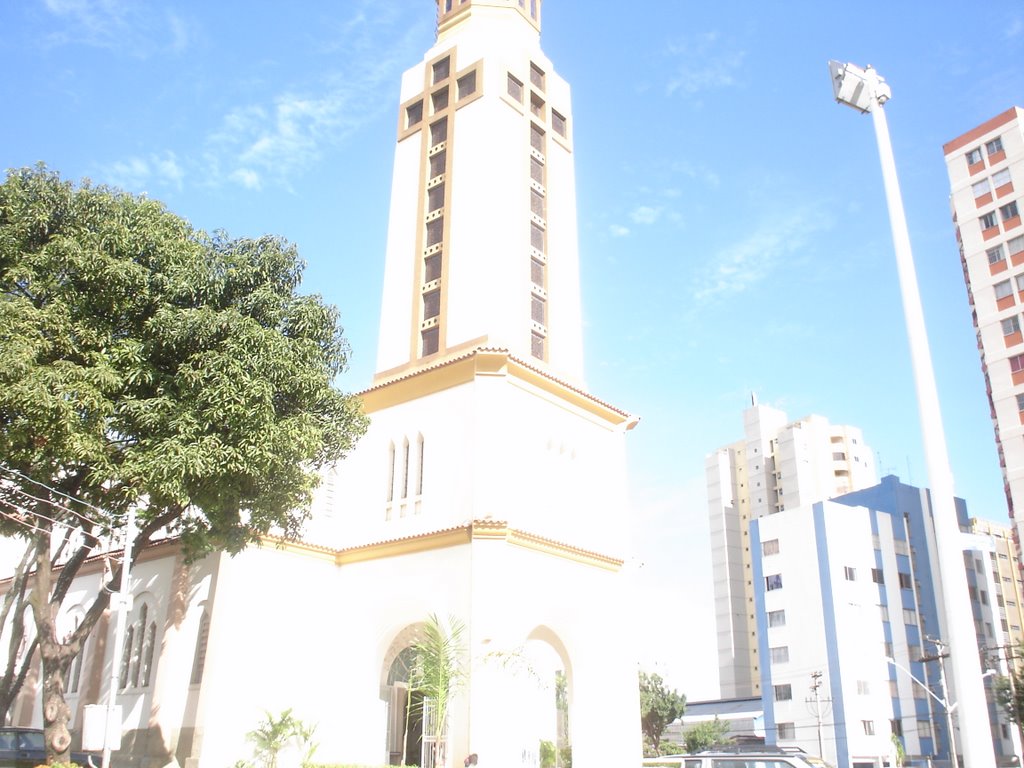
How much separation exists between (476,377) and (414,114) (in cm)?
1170

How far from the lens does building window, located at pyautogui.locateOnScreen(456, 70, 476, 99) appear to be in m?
27.8

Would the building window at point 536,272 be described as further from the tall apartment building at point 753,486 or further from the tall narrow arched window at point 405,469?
the tall apartment building at point 753,486

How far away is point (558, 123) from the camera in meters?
29.7

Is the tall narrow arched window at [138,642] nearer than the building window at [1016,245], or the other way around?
the tall narrow arched window at [138,642]

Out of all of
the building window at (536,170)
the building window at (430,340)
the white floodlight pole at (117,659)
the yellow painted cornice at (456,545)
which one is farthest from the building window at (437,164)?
the white floodlight pole at (117,659)

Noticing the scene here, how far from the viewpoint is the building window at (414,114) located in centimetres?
2915

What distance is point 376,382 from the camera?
25172 mm

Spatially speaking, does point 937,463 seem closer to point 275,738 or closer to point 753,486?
point 275,738

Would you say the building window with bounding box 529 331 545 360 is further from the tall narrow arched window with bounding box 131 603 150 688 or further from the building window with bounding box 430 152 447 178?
the tall narrow arched window with bounding box 131 603 150 688

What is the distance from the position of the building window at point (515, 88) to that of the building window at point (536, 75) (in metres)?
1.17

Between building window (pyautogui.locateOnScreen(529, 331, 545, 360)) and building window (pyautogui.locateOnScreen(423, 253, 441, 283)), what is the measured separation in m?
3.47

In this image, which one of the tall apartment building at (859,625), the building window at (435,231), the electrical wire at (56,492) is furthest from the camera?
the tall apartment building at (859,625)

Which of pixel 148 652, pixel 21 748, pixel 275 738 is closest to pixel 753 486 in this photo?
pixel 148 652

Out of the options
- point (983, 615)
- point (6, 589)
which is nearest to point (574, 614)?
point (6, 589)
